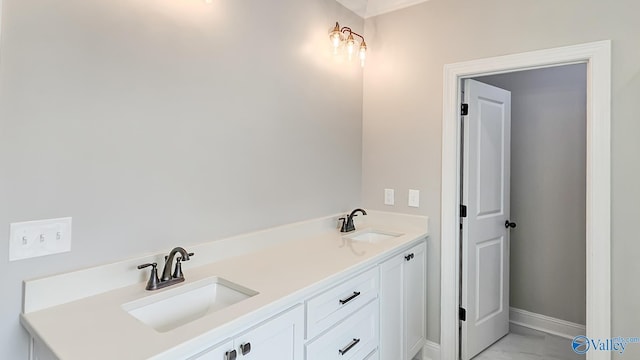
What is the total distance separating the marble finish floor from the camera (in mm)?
2498

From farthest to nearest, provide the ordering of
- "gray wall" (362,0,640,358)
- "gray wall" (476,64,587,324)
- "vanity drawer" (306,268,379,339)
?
"gray wall" (476,64,587,324) → "gray wall" (362,0,640,358) → "vanity drawer" (306,268,379,339)

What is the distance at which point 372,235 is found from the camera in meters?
2.55

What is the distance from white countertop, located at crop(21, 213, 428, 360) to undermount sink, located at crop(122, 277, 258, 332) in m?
0.03

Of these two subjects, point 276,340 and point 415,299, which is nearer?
point 276,340

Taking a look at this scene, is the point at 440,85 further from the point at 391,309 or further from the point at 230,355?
the point at 230,355

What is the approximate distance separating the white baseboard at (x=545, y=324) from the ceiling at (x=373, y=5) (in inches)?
110

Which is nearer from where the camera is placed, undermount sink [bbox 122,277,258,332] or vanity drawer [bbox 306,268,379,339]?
undermount sink [bbox 122,277,258,332]

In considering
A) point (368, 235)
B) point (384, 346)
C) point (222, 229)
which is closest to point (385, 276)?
point (384, 346)

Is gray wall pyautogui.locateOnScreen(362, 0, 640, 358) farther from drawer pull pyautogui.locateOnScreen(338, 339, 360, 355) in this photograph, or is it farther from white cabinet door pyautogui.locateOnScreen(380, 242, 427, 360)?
drawer pull pyautogui.locateOnScreen(338, 339, 360, 355)

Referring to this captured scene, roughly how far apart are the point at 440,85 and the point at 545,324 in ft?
7.43

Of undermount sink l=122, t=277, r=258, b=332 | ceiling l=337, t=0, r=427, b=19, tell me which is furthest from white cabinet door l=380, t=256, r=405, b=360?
ceiling l=337, t=0, r=427, b=19

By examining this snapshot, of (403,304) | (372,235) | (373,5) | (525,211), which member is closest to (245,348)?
(403,304)

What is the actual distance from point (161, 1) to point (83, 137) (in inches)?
27.1

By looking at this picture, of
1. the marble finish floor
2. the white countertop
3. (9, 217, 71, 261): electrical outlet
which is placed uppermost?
(9, 217, 71, 261): electrical outlet
